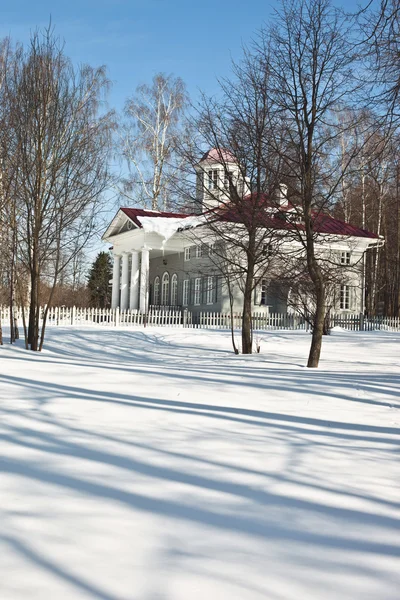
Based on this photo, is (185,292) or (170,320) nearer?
(170,320)

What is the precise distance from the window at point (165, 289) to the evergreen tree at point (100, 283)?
20047mm

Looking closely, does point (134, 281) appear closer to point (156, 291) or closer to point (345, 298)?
point (156, 291)

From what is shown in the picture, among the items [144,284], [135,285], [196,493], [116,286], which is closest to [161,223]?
[144,284]

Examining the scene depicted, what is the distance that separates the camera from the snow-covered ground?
2979 mm

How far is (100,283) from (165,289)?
74.1 feet

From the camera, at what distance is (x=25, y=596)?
2727 millimetres

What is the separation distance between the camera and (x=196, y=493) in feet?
14.5

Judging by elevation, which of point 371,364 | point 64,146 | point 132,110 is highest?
point 132,110

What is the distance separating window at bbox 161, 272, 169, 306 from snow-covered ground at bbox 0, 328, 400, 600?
3309 centimetres

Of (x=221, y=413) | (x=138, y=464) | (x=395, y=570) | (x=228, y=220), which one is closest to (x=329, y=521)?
(x=395, y=570)

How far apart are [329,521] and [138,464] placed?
5.64ft

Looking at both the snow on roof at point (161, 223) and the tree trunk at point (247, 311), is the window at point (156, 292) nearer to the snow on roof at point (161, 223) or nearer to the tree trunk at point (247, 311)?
the snow on roof at point (161, 223)

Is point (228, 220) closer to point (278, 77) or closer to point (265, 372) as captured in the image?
point (278, 77)

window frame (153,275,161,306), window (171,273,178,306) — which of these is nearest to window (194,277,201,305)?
window (171,273,178,306)
